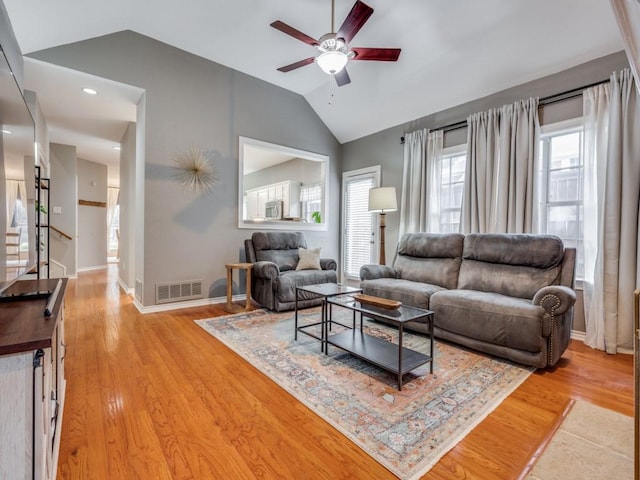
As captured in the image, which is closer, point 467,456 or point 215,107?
point 467,456

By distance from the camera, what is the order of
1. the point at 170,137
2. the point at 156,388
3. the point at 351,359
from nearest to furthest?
the point at 156,388 < the point at 351,359 < the point at 170,137

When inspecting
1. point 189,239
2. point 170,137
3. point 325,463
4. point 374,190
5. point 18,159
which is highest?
point 170,137

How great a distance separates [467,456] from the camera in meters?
1.46

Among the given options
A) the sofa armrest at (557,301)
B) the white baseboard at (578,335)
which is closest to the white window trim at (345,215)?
the white baseboard at (578,335)

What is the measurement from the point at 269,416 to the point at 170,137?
11.9ft

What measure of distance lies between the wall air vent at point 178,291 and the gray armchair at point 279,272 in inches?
30.4

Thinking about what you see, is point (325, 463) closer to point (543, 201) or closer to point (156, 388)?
point (156, 388)

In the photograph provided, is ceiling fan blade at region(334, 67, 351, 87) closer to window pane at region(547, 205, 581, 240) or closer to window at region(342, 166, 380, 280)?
window at region(342, 166, 380, 280)

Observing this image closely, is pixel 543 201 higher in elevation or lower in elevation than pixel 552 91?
lower

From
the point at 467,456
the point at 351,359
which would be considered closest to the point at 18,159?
the point at 351,359

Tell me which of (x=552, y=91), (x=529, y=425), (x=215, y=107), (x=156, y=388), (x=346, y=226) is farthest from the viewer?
(x=346, y=226)

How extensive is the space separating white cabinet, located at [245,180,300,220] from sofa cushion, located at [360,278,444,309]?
408cm

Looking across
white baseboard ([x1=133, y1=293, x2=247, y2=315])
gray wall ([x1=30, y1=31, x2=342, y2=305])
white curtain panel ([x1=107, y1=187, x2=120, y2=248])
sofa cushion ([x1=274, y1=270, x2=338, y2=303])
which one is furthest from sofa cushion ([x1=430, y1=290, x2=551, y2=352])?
white curtain panel ([x1=107, y1=187, x2=120, y2=248])

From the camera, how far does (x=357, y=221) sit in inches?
223
